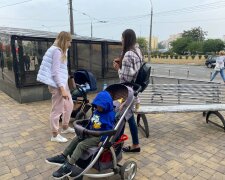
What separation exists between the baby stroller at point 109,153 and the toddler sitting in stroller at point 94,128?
66 mm

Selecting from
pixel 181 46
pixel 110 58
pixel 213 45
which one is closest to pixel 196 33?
pixel 181 46

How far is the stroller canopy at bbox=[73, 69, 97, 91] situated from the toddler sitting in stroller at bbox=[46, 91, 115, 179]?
2.07 m

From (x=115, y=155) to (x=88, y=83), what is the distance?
7.70ft

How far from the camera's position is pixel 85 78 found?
4.85 m

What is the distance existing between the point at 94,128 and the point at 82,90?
214 centimetres

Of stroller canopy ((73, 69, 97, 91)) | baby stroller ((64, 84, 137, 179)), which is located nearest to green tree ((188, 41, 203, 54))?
stroller canopy ((73, 69, 97, 91))

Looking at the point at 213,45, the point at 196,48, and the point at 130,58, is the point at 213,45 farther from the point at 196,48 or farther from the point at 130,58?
the point at 130,58

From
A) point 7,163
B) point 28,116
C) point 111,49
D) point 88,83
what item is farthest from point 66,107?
point 111,49

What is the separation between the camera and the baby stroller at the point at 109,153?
2.54m

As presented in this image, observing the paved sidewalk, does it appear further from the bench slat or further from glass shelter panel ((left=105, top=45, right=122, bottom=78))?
glass shelter panel ((left=105, top=45, right=122, bottom=78))

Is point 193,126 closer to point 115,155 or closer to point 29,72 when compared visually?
point 115,155

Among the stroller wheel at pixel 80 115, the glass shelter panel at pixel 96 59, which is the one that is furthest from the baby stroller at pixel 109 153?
the glass shelter panel at pixel 96 59

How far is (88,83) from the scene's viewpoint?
190 inches

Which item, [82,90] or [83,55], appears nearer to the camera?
[82,90]
